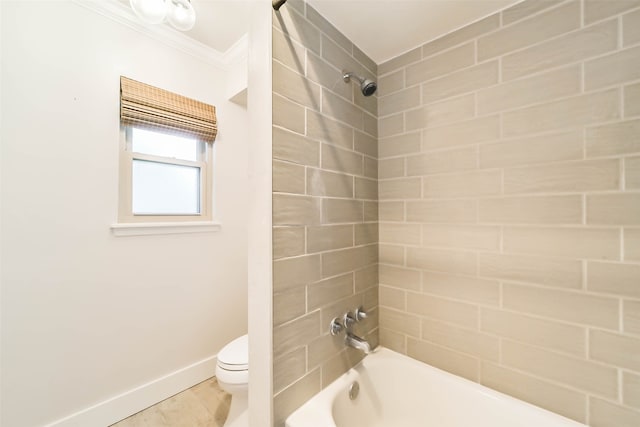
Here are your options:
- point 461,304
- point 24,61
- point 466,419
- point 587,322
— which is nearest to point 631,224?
point 587,322

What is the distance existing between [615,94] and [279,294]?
1.43 m

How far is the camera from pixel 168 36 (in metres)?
1.70

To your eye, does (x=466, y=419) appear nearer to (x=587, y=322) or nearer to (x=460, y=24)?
(x=587, y=322)

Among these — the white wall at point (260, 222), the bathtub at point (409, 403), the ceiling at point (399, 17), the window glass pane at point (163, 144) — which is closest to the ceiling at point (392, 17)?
the ceiling at point (399, 17)

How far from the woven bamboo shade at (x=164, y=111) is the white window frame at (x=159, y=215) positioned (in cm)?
9

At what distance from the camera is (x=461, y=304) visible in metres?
1.15

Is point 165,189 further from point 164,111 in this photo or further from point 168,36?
point 168,36

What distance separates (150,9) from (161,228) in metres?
1.29

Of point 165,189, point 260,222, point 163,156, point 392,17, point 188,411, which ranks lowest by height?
point 188,411

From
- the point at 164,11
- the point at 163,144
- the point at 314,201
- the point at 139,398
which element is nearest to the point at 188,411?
the point at 139,398

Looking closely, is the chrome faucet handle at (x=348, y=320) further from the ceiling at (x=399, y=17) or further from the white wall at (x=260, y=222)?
the ceiling at (x=399, y=17)

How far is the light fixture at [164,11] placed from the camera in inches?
46.1

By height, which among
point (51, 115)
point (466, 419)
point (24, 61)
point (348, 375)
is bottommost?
point (466, 419)

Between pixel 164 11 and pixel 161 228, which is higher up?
pixel 164 11
